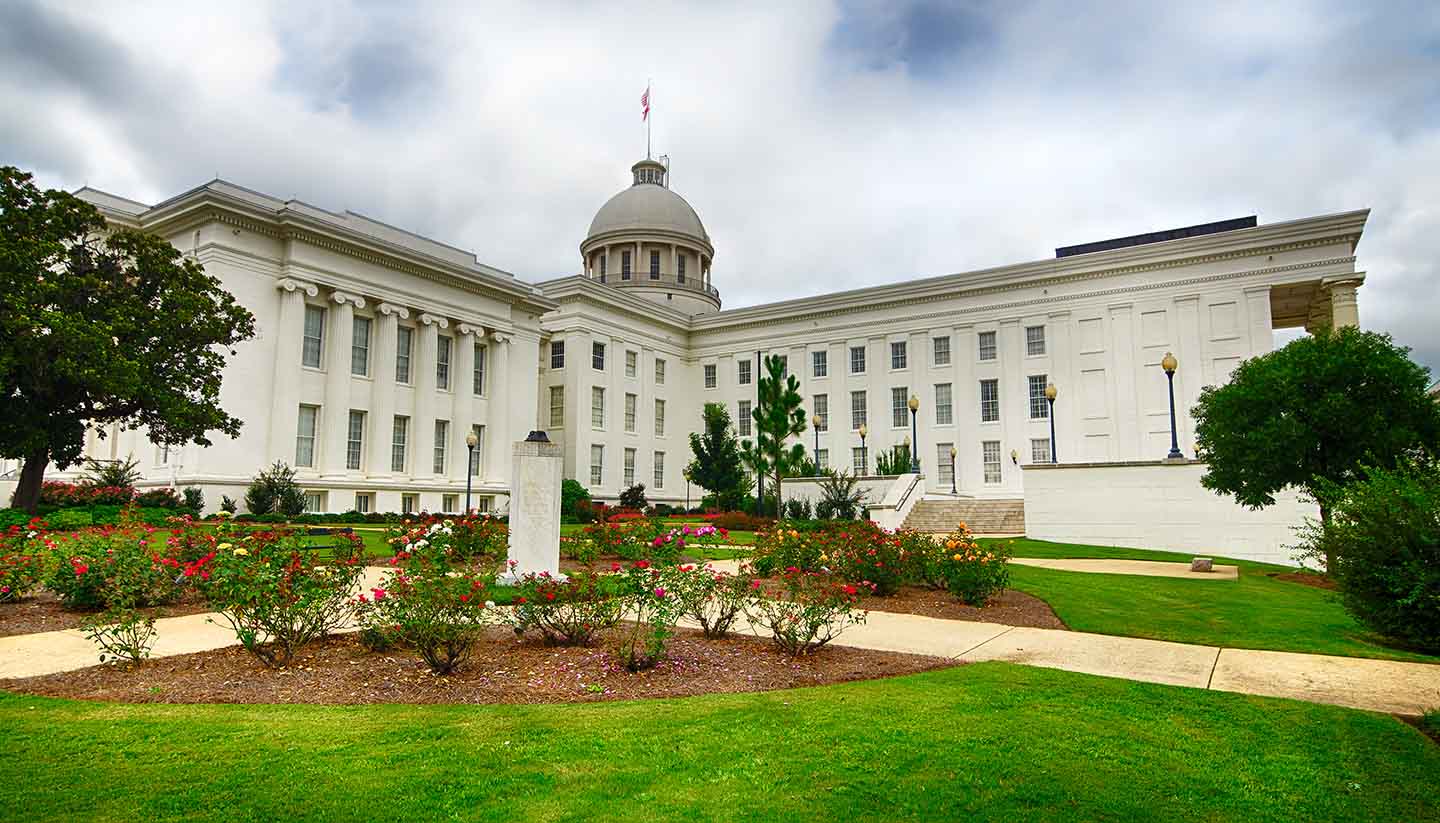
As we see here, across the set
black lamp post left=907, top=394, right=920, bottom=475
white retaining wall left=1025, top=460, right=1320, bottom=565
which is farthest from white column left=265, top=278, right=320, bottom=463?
white retaining wall left=1025, top=460, right=1320, bottom=565

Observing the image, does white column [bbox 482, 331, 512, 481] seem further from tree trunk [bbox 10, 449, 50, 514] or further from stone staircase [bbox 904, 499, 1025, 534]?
stone staircase [bbox 904, 499, 1025, 534]

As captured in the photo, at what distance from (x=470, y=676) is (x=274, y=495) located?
2744cm

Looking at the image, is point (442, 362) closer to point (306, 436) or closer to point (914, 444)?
point (306, 436)

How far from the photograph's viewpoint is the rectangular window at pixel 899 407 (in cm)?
5112

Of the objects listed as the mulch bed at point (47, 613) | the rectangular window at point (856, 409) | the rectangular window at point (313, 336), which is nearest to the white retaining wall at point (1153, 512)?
the rectangular window at point (856, 409)

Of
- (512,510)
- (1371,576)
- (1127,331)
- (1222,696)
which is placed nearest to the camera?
(1222,696)

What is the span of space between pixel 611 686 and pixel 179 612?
24.4 ft

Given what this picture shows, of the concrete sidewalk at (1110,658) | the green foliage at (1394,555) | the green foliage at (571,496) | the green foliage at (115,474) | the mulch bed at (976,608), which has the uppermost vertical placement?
the green foliage at (115,474)

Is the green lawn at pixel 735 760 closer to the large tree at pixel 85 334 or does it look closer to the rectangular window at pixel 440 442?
the large tree at pixel 85 334

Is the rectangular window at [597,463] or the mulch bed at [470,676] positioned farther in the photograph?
the rectangular window at [597,463]

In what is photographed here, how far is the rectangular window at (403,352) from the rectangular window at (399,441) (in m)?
1.90

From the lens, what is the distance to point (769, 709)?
6527 millimetres

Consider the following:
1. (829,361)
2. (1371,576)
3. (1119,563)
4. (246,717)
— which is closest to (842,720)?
(246,717)

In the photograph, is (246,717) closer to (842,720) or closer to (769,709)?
(769,709)
